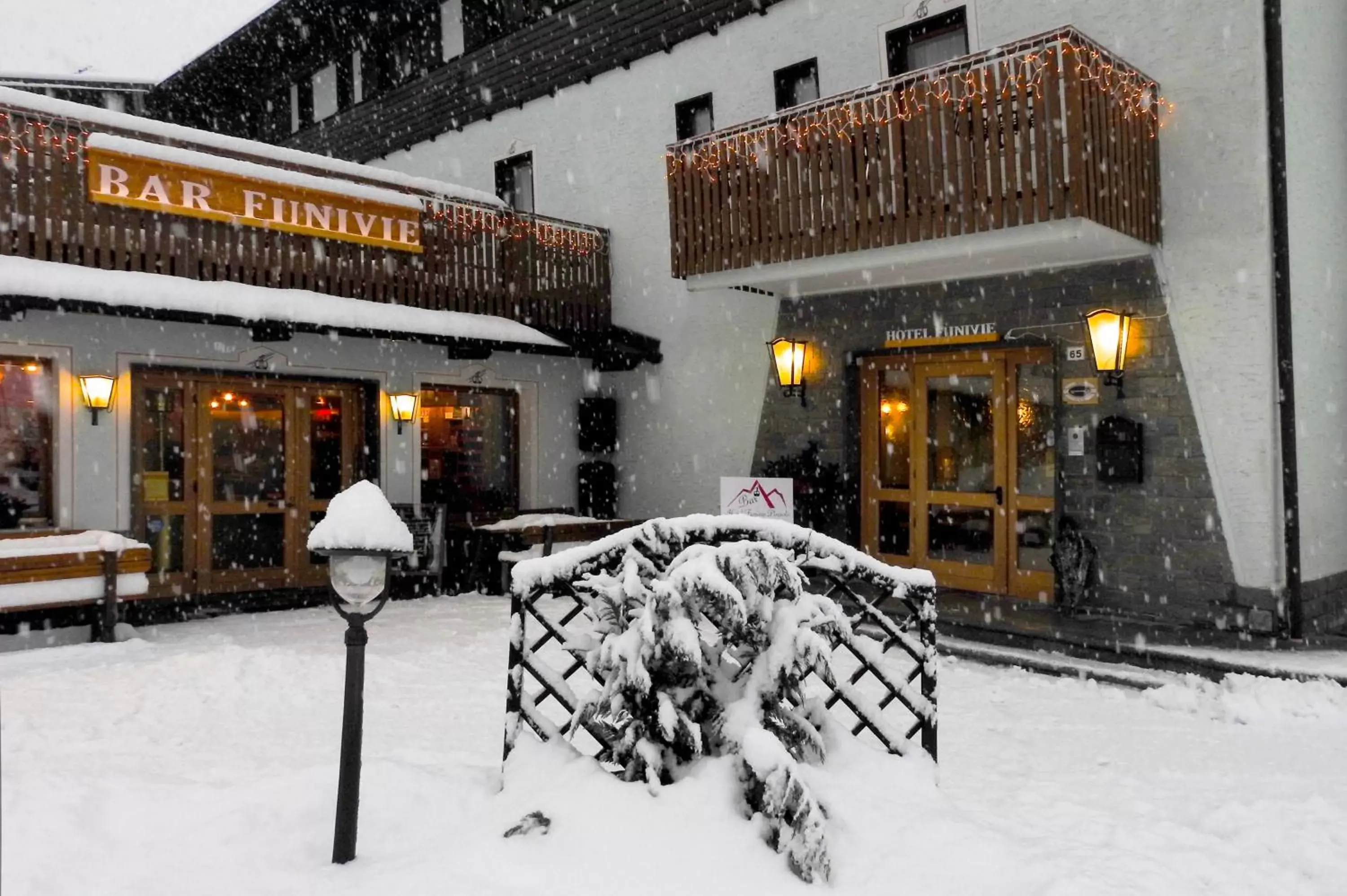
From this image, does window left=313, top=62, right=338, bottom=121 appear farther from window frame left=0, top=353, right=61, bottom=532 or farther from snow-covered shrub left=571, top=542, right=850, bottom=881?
snow-covered shrub left=571, top=542, right=850, bottom=881

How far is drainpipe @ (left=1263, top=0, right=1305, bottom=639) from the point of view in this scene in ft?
26.5

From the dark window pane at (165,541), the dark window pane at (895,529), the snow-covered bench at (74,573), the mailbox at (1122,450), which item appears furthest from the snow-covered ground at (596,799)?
the dark window pane at (895,529)

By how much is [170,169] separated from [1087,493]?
961 cm

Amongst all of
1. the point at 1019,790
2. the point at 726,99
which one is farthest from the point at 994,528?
the point at 726,99

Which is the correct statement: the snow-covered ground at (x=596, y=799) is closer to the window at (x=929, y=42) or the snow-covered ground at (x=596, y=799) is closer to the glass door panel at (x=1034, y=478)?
the glass door panel at (x=1034, y=478)

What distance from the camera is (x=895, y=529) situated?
10.7 m

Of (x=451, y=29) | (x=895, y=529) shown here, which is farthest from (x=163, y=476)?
(x=451, y=29)

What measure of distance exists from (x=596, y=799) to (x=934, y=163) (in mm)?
7101

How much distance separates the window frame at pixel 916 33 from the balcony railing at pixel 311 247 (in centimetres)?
465

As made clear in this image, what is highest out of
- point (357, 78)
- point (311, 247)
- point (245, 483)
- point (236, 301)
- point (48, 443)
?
point (357, 78)

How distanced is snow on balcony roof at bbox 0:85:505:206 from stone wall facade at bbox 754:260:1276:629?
5.97 m

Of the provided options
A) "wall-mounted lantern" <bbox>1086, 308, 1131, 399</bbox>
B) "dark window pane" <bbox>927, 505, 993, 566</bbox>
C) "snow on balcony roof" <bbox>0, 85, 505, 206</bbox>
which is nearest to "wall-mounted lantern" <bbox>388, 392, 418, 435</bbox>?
"snow on balcony roof" <bbox>0, 85, 505, 206</bbox>

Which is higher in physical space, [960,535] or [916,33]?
[916,33]

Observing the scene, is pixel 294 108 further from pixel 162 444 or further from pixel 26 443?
pixel 26 443
